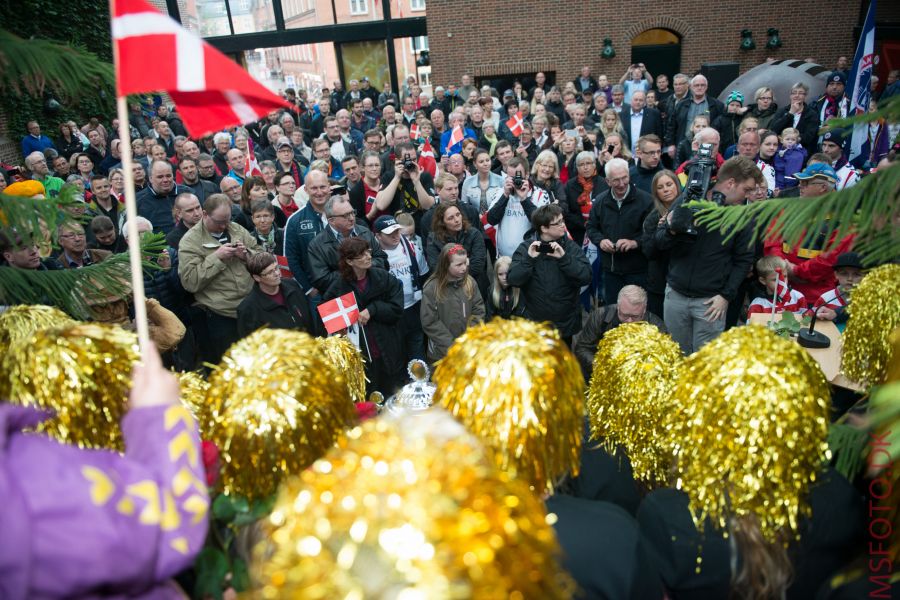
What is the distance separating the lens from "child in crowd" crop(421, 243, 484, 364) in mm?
4848

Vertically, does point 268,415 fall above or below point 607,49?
below

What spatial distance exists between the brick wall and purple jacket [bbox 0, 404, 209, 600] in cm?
1625

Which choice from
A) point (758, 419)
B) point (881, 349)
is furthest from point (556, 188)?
point (758, 419)

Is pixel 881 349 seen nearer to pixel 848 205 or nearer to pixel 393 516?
pixel 848 205

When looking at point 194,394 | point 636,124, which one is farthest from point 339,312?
point 636,124

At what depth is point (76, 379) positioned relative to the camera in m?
1.67

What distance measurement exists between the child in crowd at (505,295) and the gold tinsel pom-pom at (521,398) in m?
3.20

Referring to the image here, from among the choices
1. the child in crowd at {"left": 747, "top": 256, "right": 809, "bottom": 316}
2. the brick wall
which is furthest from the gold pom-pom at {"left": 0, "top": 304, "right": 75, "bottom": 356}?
the brick wall

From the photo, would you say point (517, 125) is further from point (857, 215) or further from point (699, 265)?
point (857, 215)

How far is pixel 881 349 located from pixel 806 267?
2.63 metres

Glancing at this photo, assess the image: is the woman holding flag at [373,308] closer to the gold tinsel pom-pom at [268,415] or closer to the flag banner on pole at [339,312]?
the flag banner on pole at [339,312]

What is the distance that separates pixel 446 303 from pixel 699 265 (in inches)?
72.1

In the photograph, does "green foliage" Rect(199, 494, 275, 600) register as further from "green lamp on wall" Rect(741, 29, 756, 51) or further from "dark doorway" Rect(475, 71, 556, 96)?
"green lamp on wall" Rect(741, 29, 756, 51)

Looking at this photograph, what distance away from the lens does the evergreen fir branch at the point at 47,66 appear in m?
2.03
